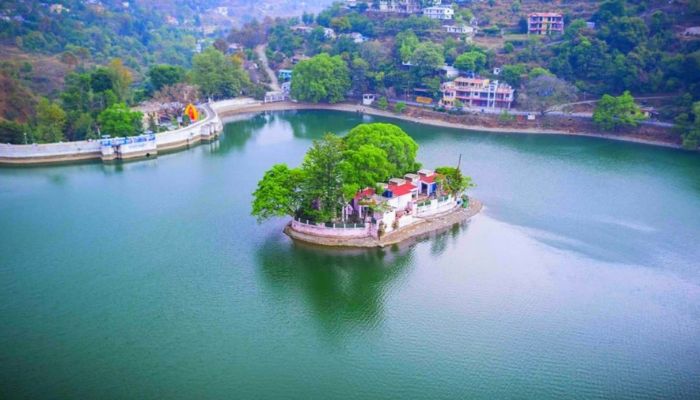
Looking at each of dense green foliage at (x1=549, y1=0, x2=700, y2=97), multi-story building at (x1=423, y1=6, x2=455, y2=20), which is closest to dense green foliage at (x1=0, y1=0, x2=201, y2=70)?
multi-story building at (x1=423, y1=6, x2=455, y2=20)

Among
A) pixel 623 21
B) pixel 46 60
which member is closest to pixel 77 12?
pixel 46 60

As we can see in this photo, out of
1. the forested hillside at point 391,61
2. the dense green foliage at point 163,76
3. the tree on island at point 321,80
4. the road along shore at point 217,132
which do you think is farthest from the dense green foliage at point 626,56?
the dense green foliage at point 163,76

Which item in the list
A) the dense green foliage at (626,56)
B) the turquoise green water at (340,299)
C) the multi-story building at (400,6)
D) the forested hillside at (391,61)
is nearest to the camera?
the turquoise green water at (340,299)

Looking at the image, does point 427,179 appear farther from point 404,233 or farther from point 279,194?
point 279,194

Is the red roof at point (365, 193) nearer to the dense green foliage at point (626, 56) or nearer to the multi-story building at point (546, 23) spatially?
the dense green foliage at point (626, 56)

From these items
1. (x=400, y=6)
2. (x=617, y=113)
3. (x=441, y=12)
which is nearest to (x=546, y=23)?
(x=441, y=12)

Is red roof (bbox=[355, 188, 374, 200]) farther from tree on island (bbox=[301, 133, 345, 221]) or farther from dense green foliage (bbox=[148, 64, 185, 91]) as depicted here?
dense green foliage (bbox=[148, 64, 185, 91])
